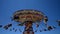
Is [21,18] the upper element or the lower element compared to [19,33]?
upper

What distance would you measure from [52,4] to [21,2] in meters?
0.45

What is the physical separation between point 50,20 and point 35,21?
0.71ft

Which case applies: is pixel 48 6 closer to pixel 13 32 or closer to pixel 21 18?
pixel 21 18

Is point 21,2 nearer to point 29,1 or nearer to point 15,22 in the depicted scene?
point 29,1

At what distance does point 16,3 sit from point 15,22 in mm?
279

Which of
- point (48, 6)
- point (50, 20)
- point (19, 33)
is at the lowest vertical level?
point (19, 33)

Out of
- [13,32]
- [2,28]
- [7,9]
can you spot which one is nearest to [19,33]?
[13,32]

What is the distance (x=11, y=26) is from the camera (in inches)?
87.0

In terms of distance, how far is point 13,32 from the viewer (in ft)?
7.17

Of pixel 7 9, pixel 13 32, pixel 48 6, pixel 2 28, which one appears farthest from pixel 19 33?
pixel 48 6

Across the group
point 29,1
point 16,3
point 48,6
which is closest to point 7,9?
point 16,3

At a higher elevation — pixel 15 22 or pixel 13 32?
pixel 15 22

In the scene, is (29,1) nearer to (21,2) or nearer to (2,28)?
(21,2)

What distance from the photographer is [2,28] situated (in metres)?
2.20
